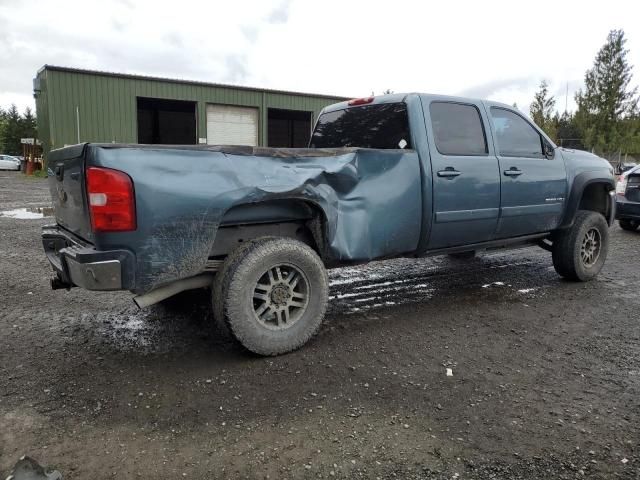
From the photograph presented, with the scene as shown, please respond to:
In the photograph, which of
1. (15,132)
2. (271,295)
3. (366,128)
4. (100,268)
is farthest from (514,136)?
(15,132)

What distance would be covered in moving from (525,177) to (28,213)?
34.8 feet

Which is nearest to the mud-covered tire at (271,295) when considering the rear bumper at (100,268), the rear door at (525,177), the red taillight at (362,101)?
the rear bumper at (100,268)

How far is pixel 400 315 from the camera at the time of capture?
179 inches

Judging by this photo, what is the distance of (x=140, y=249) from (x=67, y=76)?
22.9m

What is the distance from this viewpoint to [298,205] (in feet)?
12.4

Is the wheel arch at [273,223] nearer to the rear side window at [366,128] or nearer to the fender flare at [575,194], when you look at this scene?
the rear side window at [366,128]

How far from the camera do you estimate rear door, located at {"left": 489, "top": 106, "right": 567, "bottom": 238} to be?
16.3ft

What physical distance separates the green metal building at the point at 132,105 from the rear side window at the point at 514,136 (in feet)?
71.1

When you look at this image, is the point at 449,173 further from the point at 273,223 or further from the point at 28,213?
the point at 28,213

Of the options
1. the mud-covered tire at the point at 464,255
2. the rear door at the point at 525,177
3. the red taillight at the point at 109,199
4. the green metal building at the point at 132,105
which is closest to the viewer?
the red taillight at the point at 109,199

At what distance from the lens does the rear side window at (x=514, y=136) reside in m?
5.01

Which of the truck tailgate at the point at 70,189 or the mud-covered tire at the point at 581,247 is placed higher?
the truck tailgate at the point at 70,189

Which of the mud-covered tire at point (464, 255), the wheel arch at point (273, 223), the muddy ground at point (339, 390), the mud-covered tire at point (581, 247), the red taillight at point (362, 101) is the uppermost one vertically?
the red taillight at point (362, 101)

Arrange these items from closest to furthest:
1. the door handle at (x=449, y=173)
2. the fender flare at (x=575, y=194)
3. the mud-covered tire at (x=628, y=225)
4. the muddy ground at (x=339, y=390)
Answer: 1. the muddy ground at (x=339, y=390)
2. the door handle at (x=449, y=173)
3. the fender flare at (x=575, y=194)
4. the mud-covered tire at (x=628, y=225)
